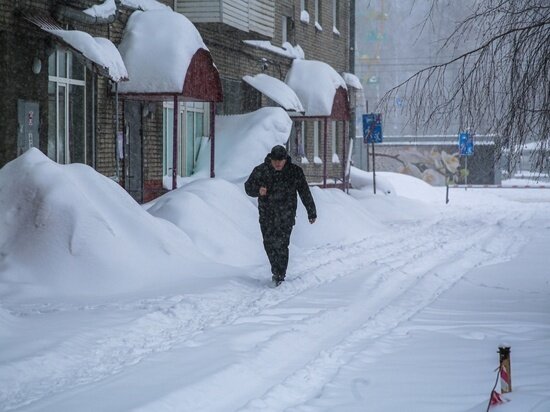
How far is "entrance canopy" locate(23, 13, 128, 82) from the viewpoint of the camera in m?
16.2

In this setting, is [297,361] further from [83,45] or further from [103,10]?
[103,10]

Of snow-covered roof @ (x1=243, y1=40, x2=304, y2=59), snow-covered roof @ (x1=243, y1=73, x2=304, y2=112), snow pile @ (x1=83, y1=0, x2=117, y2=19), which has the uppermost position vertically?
snow-covered roof @ (x1=243, y1=40, x2=304, y2=59)

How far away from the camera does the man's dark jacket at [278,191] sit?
1167 cm

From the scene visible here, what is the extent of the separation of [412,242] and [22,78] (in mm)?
7521

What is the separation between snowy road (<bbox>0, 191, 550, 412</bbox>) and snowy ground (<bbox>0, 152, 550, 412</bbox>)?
0.7 inches

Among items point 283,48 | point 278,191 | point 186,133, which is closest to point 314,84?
point 283,48

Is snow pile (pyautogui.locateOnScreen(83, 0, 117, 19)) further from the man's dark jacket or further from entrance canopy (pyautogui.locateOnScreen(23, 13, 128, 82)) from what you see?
the man's dark jacket

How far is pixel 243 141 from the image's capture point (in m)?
23.9

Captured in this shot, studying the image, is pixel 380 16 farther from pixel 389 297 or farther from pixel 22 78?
pixel 389 297

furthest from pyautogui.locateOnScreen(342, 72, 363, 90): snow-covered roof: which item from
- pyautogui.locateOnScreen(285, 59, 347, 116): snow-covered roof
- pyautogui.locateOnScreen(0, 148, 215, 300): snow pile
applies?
pyautogui.locateOnScreen(0, 148, 215, 300): snow pile

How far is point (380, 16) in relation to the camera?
8512 centimetres

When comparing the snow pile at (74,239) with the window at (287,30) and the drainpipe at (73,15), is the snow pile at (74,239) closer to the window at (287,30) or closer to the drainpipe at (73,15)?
the drainpipe at (73,15)

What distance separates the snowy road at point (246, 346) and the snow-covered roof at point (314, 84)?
53.0 ft

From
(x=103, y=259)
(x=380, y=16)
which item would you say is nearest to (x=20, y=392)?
(x=103, y=259)
